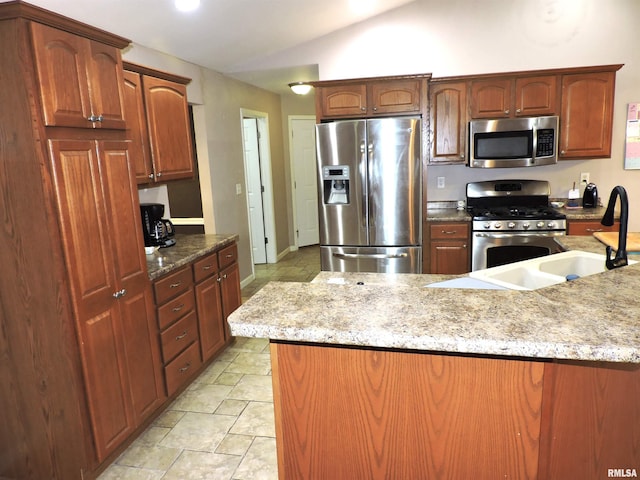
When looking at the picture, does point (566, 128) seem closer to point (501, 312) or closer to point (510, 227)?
point (510, 227)

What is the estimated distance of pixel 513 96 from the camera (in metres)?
4.04

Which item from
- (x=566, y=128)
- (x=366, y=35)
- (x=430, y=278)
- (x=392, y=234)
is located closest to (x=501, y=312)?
(x=430, y=278)

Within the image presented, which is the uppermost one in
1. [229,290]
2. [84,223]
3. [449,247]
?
[84,223]

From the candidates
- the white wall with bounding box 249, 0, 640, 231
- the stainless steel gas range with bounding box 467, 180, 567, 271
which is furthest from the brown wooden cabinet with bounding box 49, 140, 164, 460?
the white wall with bounding box 249, 0, 640, 231

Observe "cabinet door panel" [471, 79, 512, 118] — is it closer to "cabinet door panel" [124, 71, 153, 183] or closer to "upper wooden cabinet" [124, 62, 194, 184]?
"upper wooden cabinet" [124, 62, 194, 184]

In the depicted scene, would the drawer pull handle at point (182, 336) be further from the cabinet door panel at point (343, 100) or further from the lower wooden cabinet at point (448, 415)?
the cabinet door panel at point (343, 100)

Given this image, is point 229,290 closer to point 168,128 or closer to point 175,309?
point 175,309

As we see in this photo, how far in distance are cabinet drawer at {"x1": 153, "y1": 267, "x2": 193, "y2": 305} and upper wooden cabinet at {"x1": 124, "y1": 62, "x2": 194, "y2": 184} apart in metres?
0.64

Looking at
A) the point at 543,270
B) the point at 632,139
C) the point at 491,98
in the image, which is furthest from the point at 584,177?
the point at 543,270

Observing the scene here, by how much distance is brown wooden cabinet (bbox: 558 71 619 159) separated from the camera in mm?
3941

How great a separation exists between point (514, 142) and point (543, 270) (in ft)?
7.67

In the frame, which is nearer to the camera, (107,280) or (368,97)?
(107,280)

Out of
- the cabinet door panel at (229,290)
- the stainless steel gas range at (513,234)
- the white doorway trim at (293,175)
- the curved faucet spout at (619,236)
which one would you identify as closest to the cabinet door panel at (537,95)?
the stainless steel gas range at (513,234)

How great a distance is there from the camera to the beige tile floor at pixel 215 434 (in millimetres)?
2168
